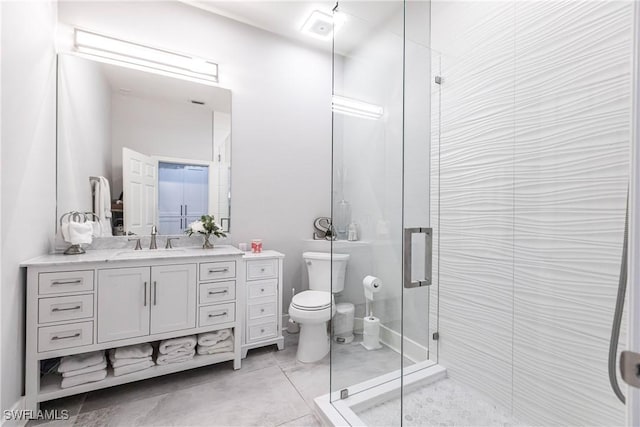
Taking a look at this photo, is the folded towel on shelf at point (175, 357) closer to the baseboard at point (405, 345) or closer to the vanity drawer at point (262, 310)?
the vanity drawer at point (262, 310)

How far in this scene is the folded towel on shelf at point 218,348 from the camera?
203cm

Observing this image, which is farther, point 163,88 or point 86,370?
point 163,88

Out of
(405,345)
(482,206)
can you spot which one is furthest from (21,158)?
(482,206)

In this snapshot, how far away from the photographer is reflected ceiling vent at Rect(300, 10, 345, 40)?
101 inches

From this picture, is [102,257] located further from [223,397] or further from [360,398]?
[360,398]

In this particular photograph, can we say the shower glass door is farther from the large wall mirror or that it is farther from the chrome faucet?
the chrome faucet

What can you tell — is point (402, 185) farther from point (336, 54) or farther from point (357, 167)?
point (336, 54)

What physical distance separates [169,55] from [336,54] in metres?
1.45

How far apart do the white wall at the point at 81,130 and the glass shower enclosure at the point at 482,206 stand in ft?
5.56

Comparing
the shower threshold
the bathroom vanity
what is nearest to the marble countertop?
the bathroom vanity

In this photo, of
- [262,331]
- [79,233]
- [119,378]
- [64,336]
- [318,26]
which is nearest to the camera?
[64,336]

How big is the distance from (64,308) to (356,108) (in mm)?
1956

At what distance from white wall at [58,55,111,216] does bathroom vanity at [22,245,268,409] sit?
0.44 meters

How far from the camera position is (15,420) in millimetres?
1479
